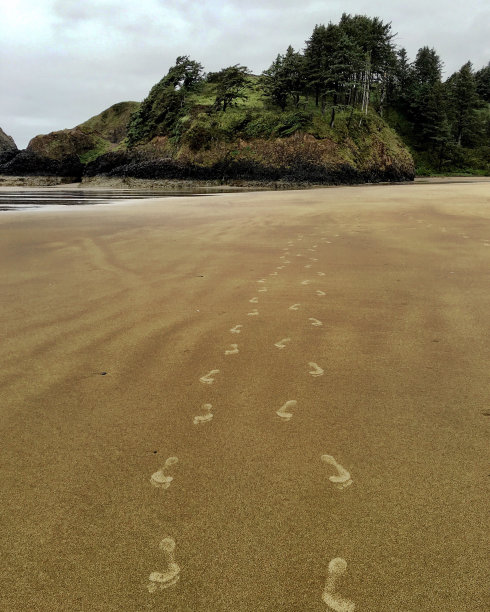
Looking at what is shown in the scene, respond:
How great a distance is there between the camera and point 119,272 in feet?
13.6

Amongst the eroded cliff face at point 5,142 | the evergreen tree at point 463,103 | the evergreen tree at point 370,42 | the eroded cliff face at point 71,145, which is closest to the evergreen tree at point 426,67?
the evergreen tree at point 463,103

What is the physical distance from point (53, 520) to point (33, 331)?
68.6 inches

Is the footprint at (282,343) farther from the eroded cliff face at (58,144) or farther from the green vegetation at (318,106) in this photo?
the eroded cliff face at (58,144)

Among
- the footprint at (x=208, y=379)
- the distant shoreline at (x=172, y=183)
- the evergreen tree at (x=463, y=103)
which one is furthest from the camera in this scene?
the evergreen tree at (x=463, y=103)

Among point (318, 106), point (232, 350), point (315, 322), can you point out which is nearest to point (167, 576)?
point (232, 350)

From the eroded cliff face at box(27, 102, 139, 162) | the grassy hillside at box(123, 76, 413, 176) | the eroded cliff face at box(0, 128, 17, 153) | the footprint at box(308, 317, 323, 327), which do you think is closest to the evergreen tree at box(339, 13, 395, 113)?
the grassy hillside at box(123, 76, 413, 176)

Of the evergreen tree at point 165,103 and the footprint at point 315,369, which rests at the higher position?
the evergreen tree at point 165,103

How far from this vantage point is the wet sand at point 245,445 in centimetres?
102

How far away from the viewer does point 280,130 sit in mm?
30453

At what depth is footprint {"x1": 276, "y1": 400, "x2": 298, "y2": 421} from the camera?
170 centimetres

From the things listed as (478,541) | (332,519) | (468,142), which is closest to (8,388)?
(332,519)

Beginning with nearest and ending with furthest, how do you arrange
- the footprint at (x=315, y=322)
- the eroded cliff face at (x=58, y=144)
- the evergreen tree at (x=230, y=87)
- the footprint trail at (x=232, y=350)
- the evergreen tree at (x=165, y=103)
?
1. the footprint trail at (x=232, y=350)
2. the footprint at (x=315, y=322)
3. the evergreen tree at (x=230, y=87)
4. the evergreen tree at (x=165, y=103)
5. the eroded cliff face at (x=58, y=144)

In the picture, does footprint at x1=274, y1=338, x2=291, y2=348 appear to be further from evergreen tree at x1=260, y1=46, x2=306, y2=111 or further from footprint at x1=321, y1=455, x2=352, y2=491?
evergreen tree at x1=260, y1=46, x2=306, y2=111

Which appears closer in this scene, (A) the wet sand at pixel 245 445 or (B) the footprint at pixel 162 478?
(A) the wet sand at pixel 245 445
